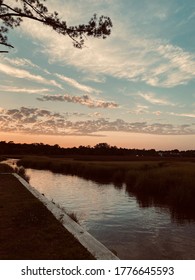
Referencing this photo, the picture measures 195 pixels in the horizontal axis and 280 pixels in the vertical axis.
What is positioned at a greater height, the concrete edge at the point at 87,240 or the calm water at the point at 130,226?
the concrete edge at the point at 87,240

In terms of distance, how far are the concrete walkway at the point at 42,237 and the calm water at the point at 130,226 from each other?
2539 mm

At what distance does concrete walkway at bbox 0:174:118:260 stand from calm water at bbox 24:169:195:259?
2.54m

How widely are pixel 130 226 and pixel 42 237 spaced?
310 inches

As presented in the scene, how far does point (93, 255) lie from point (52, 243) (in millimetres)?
1551

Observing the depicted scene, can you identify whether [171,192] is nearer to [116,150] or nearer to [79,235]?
[79,235]

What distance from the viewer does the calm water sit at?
1289 cm

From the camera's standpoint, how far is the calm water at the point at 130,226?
12.9m

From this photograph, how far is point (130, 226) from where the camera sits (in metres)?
17.1

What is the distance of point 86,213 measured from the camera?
65.5 ft

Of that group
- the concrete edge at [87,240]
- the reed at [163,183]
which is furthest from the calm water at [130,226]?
the concrete edge at [87,240]

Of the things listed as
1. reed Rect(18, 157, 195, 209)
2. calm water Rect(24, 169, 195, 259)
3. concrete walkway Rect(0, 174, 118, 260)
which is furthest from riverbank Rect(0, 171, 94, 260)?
reed Rect(18, 157, 195, 209)

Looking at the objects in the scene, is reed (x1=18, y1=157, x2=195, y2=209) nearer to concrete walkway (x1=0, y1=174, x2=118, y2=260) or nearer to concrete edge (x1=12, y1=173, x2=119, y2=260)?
concrete walkway (x1=0, y1=174, x2=118, y2=260)

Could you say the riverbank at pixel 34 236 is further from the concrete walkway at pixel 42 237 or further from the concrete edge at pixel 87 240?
the concrete edge at pixel 87 240
